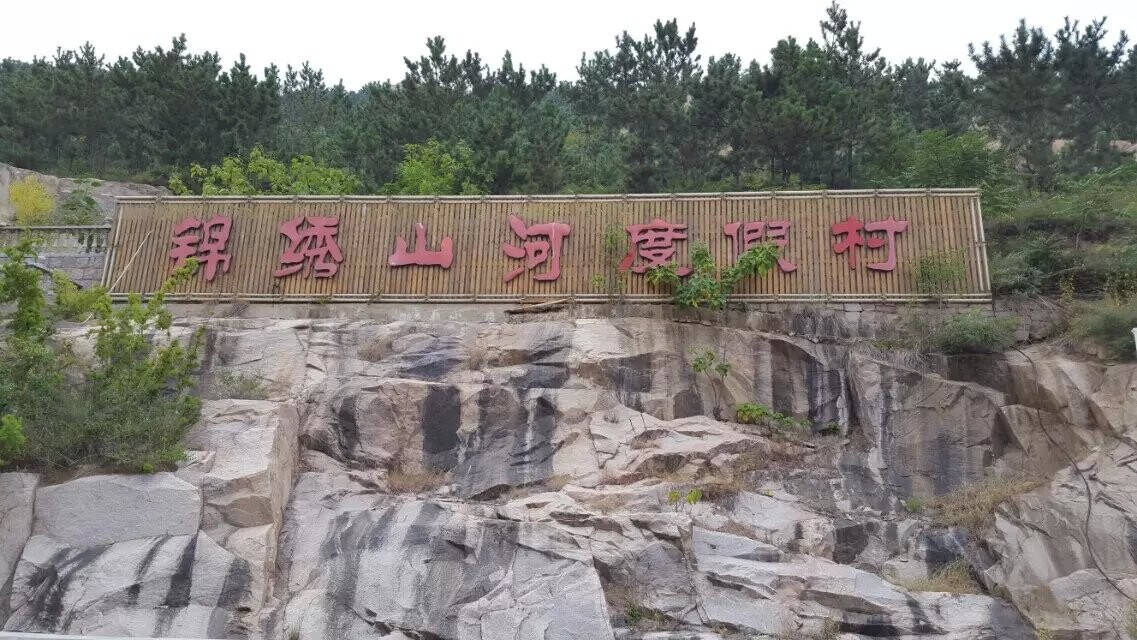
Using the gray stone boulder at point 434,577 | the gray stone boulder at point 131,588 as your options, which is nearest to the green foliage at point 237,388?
the gray stone boulder at point 434,577

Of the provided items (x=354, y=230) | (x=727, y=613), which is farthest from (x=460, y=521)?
(x=354, y=230)

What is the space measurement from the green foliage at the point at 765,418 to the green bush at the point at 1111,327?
3.47 m

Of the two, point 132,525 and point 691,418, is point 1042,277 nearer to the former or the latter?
point 691,418

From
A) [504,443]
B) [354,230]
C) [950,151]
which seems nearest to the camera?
[504,443]

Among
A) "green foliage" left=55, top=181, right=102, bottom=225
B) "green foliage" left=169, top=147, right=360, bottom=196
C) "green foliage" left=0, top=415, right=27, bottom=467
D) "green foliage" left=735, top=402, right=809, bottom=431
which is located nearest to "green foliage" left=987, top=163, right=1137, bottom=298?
"green foliage" left=735, top=402, right=809, bottom=431

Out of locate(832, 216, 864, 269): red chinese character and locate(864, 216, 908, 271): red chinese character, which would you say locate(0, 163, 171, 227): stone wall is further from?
locate(864, 216, 908, 271): red chinese character

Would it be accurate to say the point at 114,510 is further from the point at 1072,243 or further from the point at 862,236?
the point at 1072,243

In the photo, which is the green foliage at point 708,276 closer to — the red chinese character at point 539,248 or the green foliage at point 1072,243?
the red chinese character at point 539,248

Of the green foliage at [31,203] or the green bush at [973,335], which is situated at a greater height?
the green foliage at [31,203]

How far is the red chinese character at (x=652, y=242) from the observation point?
14.3m

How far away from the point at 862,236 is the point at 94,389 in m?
10.1

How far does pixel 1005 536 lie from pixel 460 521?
567 cm

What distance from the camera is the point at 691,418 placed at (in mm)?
12742

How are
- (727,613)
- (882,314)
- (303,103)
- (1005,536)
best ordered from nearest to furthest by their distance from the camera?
(727,613) < (1005,536) < (882,314) < (303,103)
